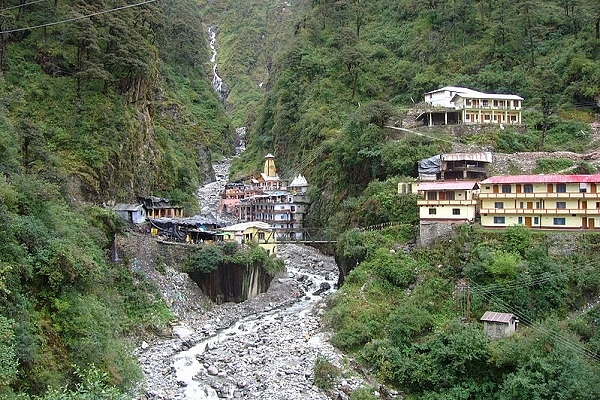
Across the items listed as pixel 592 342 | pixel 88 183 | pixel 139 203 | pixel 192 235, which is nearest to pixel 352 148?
pixel 192 235

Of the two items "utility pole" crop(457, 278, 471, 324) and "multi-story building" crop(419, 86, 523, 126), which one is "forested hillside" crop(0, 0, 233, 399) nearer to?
"utility pole" crop(457, 278, 471, 324)

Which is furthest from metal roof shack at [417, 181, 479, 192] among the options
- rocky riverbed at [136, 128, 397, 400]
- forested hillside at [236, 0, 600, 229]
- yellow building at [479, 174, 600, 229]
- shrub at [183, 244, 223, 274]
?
shrub at [183, 244, 223, 274]

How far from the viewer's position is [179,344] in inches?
1059

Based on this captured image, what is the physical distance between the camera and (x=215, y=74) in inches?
4852

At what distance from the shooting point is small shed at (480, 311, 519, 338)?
22641mm

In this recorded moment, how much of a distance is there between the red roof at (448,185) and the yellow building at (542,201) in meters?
0.78

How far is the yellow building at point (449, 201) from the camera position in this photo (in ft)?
96.8

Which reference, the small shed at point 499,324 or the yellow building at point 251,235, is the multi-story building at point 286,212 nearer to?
the yellow building at point 251,235

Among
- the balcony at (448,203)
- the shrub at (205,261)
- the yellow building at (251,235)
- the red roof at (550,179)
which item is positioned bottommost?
the shrub at (205,261)

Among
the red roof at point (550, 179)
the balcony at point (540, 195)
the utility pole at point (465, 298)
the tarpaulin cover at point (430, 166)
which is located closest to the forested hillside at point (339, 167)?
the utility pole at point (465, 298)

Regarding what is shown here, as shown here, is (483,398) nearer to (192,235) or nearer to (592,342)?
(592,342)

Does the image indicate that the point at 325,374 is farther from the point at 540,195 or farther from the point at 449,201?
the point at 540,195

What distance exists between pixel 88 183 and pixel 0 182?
46.3ft

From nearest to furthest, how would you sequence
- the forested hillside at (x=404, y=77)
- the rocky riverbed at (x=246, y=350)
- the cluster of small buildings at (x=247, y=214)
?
the rocky riverbed at (x=246, y=350) → the cluster of small buildings at (x=247, y=214) → the forested hillside at (x=404, y=77)
